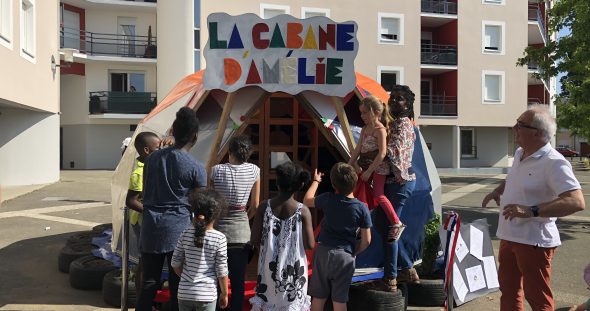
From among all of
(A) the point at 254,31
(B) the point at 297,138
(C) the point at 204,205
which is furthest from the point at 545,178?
(B) the point at 297,138

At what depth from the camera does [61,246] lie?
8688 mm

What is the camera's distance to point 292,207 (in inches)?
169

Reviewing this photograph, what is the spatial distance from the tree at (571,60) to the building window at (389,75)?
51.3 feet

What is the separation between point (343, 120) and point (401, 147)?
0.95 m

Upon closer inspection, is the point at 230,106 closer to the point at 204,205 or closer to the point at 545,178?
the point at 204,205

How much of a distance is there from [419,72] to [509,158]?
9.29 m

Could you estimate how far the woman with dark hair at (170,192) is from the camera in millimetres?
4223

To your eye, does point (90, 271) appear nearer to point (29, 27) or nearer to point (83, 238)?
point (83, 238)

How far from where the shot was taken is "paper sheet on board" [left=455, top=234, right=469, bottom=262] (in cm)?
543

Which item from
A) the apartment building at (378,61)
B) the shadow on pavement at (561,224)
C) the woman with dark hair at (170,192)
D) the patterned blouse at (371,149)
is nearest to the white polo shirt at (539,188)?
the patterned blouse at (371,149)

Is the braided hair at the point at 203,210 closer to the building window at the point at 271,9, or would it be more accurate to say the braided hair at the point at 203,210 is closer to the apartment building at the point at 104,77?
the building window at the point at 271,9

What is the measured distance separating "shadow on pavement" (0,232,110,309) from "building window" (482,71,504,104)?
27.2 meters

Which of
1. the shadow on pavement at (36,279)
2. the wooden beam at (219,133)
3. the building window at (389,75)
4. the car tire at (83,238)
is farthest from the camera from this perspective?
the building window at (389,75)

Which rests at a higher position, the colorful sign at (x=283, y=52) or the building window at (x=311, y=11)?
the building window at (x=311, y=11)
